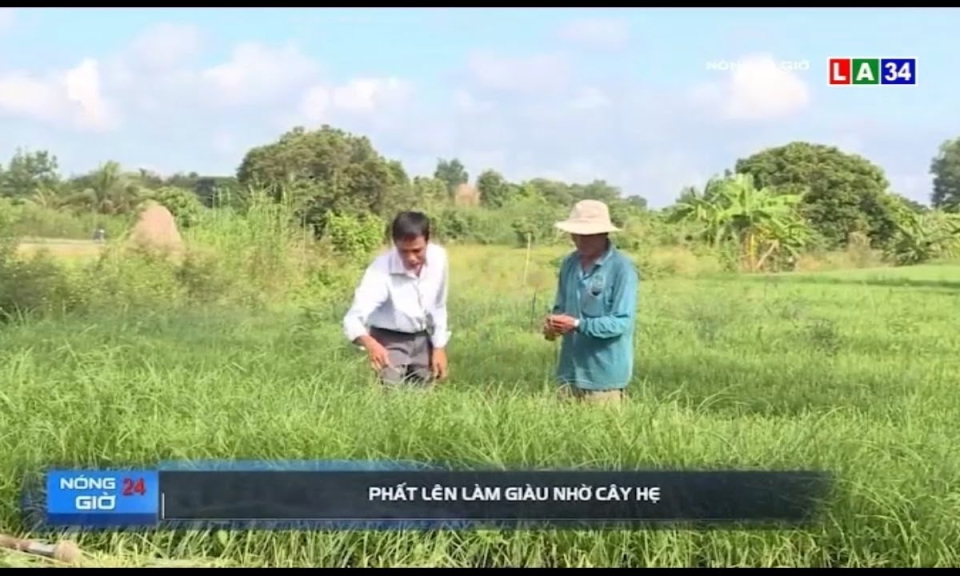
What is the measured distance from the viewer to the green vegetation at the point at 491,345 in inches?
130

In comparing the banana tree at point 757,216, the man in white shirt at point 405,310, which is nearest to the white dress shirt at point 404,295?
the man in white shirt at point 405,310

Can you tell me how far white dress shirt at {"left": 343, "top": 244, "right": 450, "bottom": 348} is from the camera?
3.59m

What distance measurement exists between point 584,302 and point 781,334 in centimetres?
60

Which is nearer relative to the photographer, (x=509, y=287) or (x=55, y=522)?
(x=55, y=522)

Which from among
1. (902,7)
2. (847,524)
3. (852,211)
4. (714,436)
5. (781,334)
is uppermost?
(902,7)

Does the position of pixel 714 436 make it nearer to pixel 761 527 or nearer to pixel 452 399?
pixel 761 527

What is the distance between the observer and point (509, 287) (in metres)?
3.61

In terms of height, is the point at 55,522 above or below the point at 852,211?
below

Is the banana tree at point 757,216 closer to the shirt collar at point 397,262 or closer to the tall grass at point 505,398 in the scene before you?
the tall grass at point 505,398

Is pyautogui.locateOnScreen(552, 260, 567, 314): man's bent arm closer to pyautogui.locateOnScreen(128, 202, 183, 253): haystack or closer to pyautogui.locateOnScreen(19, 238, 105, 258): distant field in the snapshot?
pyautogui.locateOnScreen(128, 202, 183, 253): haystack

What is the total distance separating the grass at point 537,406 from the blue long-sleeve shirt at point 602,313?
0.19 ft

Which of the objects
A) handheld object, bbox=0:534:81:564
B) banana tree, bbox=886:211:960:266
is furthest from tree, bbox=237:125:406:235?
banana tree, bbox=886:211:960:266

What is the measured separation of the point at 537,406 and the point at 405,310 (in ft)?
1.61
